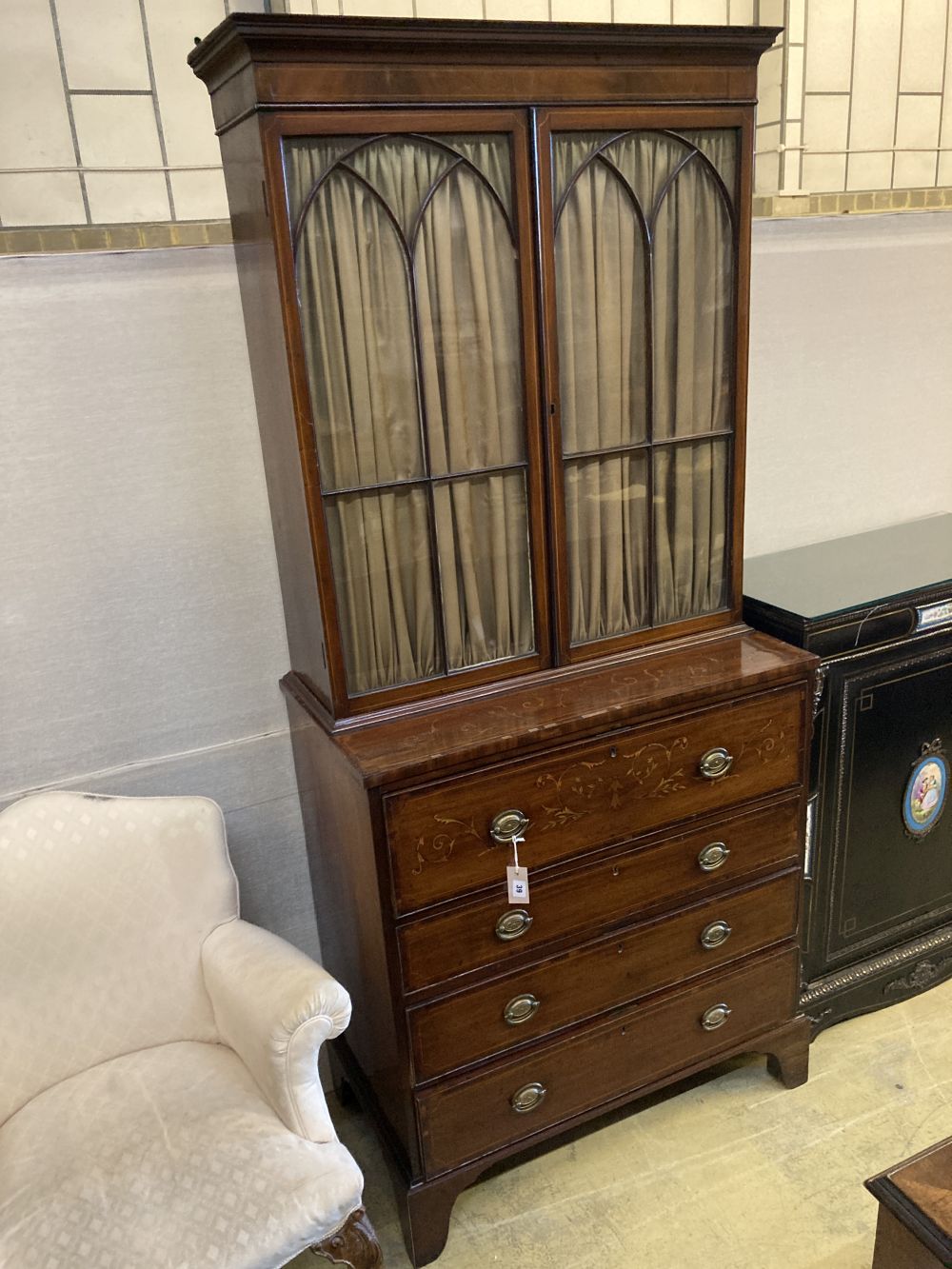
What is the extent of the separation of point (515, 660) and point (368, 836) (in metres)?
0.46

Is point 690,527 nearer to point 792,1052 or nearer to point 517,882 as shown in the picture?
point 517,882

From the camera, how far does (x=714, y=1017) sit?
2.23m

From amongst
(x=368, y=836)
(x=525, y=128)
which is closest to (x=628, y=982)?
(x=368, y=836)

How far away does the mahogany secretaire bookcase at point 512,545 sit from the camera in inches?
65.2

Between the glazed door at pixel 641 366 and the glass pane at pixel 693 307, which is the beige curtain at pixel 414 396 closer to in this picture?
the glazed door at pixel 641 366

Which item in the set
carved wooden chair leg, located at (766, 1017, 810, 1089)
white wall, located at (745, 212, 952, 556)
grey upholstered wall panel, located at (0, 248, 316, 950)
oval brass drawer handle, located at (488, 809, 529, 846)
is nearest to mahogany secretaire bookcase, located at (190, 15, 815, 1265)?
oval brass drawer handle, located at (488, 809, 529, 846)

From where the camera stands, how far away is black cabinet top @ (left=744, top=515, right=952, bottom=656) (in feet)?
7.07

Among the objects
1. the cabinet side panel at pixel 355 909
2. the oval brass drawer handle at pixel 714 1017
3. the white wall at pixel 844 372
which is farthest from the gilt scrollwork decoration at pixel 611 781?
the white wall at pixel 844 372

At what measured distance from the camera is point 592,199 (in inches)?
71.4

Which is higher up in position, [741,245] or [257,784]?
[741,245]

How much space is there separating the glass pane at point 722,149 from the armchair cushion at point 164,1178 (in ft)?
6.22

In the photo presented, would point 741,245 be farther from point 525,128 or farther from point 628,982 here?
point 628,982

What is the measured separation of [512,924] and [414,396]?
1008mm

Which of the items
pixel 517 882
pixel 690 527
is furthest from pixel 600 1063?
pixel 690 527
